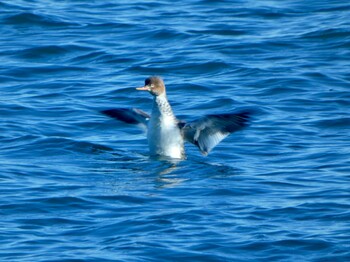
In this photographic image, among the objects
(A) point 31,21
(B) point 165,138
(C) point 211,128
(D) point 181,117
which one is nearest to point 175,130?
(B) point 165,138

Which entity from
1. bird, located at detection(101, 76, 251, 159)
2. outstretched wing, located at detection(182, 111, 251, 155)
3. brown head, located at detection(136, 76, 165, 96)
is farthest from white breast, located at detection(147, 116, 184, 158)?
brown head, located at detection(136, 76, 165, 96)

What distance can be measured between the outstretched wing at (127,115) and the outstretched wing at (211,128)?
806mm

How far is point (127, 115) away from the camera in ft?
47.5

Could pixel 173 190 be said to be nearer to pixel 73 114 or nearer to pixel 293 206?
pixel 293 206

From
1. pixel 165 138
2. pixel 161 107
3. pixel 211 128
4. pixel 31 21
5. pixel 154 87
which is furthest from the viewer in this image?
pixel 31 21

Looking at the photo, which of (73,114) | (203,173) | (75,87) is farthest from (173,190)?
(75,87)

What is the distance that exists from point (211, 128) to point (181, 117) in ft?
7.67

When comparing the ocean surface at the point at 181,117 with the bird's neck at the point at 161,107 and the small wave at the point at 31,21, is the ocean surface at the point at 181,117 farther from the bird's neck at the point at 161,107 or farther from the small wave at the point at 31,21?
the bird's neck at the point at 161,107

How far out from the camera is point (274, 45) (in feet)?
66.1

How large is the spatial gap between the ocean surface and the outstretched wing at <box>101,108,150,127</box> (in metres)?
0.37

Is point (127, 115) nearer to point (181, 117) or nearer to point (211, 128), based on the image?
point (211, 128)

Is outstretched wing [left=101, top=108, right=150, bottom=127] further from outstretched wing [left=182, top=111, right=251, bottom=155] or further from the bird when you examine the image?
outstretched wing [left=182, top=111, right=251, bottom=155]

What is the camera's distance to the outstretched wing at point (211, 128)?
528 inches

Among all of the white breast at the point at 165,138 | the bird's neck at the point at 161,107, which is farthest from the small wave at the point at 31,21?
the white breast at the point at 165,138
